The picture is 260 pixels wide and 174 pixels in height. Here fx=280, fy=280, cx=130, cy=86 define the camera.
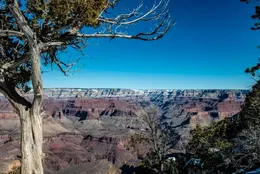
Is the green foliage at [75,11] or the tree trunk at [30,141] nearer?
the green foliage at [75,11]

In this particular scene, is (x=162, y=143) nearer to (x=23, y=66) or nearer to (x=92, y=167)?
(x=23, y=66)

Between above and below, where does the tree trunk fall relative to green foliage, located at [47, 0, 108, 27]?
below

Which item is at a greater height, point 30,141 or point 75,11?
point 75,11

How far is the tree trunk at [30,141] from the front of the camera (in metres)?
8.16

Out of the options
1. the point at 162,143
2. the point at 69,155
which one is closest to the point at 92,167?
the point at 69,155

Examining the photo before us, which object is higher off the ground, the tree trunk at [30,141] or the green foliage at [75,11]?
the green foliage at [75,11]

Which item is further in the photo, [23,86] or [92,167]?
[92,167]

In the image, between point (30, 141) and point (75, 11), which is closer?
point (75, 11)

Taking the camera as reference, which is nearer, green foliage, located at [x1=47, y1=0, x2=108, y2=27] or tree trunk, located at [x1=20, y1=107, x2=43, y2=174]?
green foliage, located at [x1=47, y1=0, x2=108, y2=27]

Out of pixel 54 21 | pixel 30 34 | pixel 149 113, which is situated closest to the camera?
pixel 30 34

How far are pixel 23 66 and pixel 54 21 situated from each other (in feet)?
11.4

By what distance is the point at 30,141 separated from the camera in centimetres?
827

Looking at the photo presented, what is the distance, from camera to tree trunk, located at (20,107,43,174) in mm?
8164

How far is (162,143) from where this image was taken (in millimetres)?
27312
